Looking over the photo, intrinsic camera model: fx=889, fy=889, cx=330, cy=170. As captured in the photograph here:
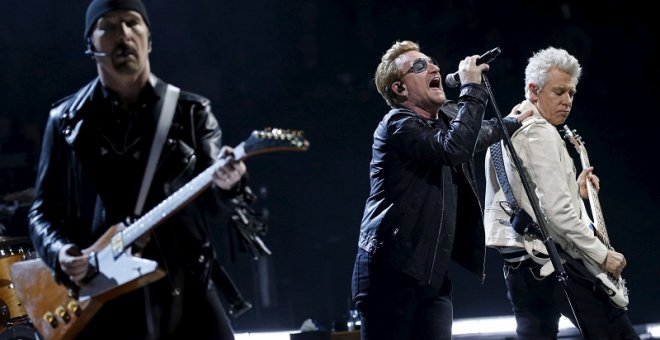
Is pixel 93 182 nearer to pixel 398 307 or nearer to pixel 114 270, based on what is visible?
pixel 114 270

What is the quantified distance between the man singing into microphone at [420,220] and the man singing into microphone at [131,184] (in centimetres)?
102

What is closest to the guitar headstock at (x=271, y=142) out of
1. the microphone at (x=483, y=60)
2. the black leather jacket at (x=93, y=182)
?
the black leather jacket at (x=93, y=182)

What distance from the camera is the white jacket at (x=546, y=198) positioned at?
384 cm

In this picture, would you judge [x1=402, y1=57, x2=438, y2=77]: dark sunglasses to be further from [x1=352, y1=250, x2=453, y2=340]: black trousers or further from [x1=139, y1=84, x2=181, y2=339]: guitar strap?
[x1=139, y1=84, x2=181, y2=339]: guitar strap

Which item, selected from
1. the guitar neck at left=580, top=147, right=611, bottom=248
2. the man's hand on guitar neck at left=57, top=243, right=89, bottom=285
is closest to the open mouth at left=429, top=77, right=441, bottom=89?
the guitar neck at left=580, top=147, right=611, bottom=248

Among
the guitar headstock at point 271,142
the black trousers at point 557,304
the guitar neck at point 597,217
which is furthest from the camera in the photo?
the guitar neck at point 597,217

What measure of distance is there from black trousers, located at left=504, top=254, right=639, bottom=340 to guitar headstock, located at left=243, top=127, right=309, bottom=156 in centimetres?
189

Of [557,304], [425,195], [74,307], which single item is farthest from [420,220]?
[74,307]

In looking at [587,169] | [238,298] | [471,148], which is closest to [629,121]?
[587,169]

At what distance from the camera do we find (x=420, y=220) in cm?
339

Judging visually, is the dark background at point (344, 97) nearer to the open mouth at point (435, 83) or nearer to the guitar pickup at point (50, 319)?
the open mouth at point (435, 83)

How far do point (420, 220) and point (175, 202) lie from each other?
4.33 feet

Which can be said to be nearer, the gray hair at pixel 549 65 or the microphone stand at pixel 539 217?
the microphone stand at pixel 539 217

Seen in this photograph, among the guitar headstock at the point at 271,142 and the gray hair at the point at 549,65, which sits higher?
the gray hair at the point at 549,65
